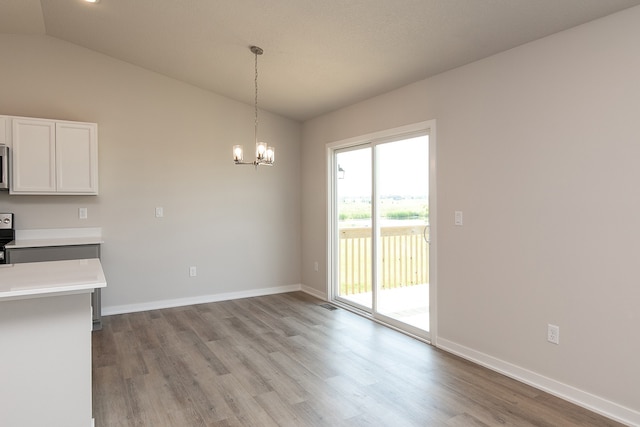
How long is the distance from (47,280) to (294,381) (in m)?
1.77

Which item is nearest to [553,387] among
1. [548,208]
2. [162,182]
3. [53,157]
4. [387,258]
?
[548,208]

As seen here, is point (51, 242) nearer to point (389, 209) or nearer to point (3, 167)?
point (3, 167)

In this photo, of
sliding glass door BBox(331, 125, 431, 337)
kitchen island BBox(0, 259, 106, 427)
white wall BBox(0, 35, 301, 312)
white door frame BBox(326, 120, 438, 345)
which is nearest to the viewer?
kitchen island BBox(0, 259, 106, 427)

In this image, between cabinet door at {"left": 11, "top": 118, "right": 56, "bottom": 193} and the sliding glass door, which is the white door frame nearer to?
the sliding glass door

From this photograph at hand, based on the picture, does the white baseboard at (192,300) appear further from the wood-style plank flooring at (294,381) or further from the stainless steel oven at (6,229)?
the stainless steel oven at (6,229)

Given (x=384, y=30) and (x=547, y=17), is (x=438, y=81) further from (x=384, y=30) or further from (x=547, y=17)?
(x=547, y=17)

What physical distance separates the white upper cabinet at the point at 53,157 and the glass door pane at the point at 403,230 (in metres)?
3.17

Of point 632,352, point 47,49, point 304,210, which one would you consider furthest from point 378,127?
point 47,49

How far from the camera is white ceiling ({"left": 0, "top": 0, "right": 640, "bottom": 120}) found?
266cm

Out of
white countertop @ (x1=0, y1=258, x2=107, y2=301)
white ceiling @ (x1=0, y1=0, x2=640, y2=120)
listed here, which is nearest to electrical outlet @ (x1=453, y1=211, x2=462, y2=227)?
white ceiling @ (x1=0, y1=0, x2=640, y2=120)

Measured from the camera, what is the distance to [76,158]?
420cm

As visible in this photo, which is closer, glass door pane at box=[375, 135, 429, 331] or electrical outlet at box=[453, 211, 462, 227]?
electrical outlet at box=[453, 211, 462, 227]

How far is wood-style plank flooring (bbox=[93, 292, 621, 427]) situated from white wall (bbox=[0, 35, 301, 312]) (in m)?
0.95

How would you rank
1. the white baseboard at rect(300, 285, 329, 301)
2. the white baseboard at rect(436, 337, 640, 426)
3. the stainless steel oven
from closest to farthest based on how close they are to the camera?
the white baseboard at rect(436, 337, 640, 426), the stainless steel oven, the white baseboard at rect(300, 285, 329, 301)
